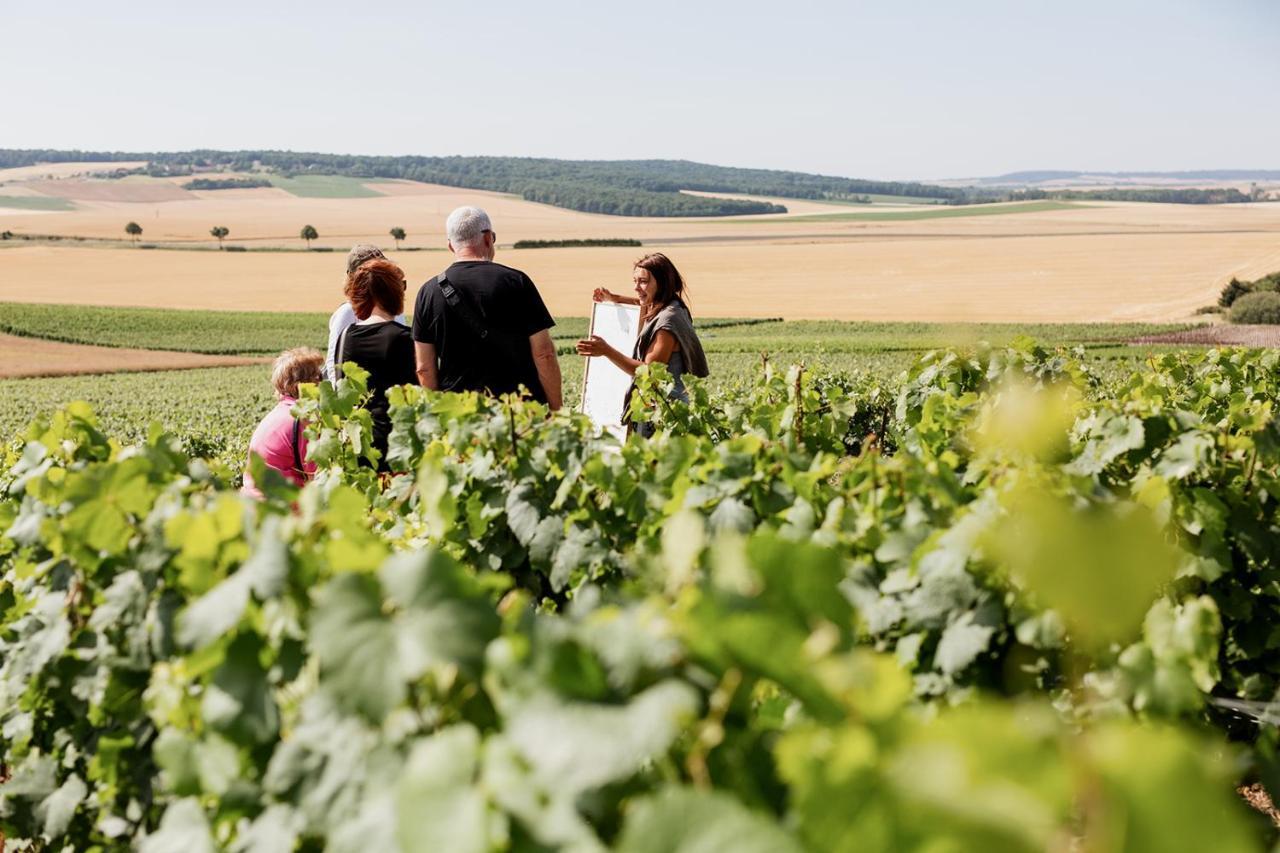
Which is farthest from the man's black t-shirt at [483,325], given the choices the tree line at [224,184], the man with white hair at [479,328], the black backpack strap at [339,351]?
the tree line at [224,184]

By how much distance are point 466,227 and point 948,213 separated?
5635 inches

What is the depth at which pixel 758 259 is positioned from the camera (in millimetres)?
80250

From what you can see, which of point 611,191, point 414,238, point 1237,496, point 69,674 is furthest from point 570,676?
point 611,191

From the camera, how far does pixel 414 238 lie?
335 ft

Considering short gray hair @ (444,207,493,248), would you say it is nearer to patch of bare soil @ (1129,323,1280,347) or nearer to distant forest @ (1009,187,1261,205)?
patch of bare soil @ (1129,323,1280,347)

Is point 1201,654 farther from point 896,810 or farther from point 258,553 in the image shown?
point 258,553

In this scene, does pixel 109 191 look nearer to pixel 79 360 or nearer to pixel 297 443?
pixel 79 360

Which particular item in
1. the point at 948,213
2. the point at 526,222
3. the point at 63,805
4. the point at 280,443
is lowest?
the point at 526,222

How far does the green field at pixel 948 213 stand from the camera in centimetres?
Result: 13438

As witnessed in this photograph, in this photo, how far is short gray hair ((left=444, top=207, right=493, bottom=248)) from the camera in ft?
17.1

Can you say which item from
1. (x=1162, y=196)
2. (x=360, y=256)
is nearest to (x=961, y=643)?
(x=360, y=256)

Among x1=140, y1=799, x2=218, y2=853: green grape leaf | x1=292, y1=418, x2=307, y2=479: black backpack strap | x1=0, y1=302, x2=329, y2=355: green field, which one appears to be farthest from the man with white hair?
x1=0, y1=302, x2=329, y2=355: green field

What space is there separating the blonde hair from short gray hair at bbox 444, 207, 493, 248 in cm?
90

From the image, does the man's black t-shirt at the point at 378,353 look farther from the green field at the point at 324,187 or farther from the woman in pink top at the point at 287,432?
the green field at the point at 324,187
